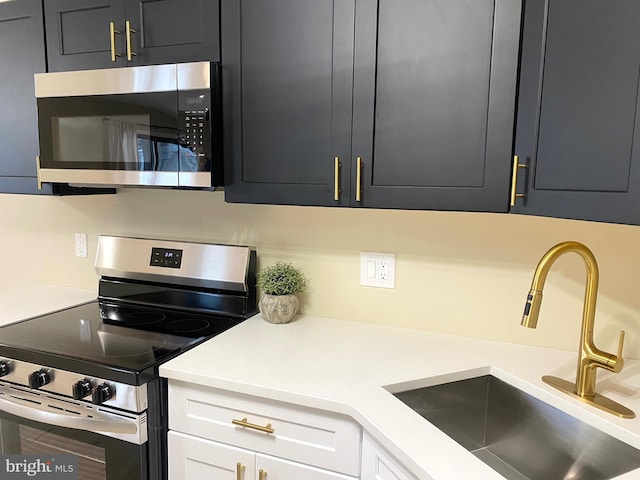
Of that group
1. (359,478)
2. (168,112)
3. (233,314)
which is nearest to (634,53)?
(359,478)

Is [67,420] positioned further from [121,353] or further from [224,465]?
[224,465]

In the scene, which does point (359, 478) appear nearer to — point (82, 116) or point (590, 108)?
point (590, 108)

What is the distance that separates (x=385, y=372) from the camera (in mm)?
1305

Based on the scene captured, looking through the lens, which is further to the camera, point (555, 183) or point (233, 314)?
point (233, 314)

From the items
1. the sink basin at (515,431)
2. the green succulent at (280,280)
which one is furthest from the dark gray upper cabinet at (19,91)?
the sink basin at (515,431)

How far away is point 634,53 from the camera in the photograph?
38.1 inches

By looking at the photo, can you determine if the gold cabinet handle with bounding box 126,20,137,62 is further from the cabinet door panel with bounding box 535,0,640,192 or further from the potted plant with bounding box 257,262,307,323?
the cabinet door panel with bounding box 535,0,640,192

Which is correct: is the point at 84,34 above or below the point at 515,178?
above

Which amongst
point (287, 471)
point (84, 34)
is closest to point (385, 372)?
point (287, 471)

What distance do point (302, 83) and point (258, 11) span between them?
262mm

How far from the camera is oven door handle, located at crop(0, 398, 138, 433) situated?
1336 millimetres

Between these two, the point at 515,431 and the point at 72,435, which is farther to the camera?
the point at 72,435

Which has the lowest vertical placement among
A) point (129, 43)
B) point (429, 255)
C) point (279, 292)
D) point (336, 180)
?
point (279, 292)

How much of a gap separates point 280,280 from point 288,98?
2.10 ft
